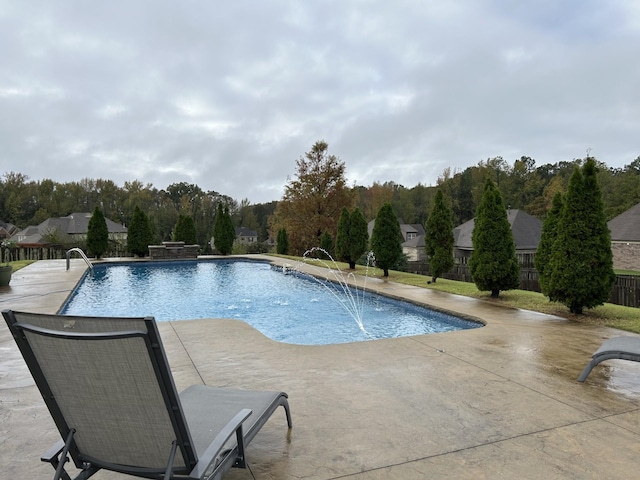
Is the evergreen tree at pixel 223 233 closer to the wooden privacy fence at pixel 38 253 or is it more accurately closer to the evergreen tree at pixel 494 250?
the wooden privacy fence at pixel 38 253

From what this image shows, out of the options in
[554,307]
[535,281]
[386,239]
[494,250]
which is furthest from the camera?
[535,281]

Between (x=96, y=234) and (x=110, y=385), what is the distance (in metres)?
22.1

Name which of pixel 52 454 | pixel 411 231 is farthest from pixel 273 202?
pixel 52 454

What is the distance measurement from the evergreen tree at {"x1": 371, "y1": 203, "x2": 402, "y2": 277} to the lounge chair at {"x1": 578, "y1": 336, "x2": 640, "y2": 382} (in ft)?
31.0

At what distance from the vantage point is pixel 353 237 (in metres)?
15.9

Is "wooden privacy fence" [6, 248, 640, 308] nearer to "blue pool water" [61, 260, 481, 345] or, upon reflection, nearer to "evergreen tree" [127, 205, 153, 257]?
"evergreen tree" [127, 205, 153, 257]

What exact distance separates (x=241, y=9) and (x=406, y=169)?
32.8 metres

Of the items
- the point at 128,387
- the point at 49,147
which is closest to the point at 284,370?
the point at 128,387

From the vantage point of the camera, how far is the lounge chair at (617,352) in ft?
11.8

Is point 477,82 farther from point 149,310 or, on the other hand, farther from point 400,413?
point 400,413

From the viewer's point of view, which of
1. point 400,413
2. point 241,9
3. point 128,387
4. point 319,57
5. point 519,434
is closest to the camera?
point 128,387

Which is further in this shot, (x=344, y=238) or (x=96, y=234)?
(x=96, y=234)

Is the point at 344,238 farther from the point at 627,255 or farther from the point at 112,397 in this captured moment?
the point at 627,255

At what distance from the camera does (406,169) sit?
43281 mm
